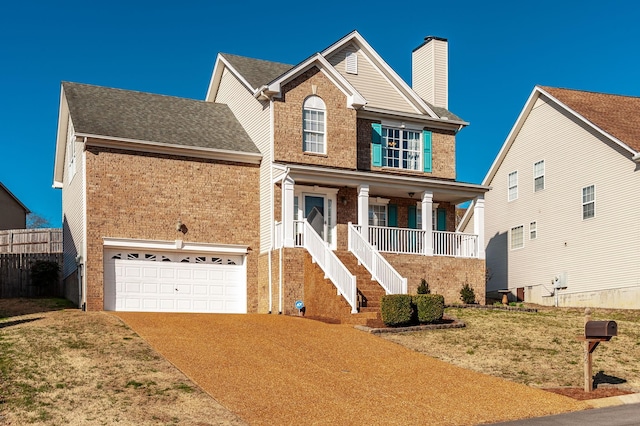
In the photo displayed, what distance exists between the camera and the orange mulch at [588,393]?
48.2 feet

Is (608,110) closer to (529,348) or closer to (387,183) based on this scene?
(387,183)

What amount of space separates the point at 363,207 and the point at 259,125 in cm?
453

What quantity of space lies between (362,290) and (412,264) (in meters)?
4.04

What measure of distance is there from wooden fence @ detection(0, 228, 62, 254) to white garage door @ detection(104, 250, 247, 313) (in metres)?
9.32

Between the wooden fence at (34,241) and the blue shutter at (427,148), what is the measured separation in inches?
586

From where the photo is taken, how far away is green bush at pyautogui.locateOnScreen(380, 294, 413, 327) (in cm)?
2052

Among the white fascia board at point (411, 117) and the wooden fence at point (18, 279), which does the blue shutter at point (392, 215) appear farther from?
the wooden fence at point (18, 279)

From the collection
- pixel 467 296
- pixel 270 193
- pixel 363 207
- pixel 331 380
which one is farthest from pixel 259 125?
pixel 331 380

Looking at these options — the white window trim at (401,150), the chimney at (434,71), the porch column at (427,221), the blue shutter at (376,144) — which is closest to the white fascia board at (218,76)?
the blue shutter at (376,144)

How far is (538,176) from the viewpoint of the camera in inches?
→ 1304

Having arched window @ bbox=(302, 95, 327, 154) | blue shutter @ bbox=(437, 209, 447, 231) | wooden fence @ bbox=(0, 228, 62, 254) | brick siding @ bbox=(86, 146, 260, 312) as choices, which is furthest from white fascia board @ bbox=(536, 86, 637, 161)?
wooden fence @ bbox=(0, 228, 62, 254)

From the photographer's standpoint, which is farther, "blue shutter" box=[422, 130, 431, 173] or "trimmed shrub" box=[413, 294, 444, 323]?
"blue shutter" box=[422, 130, 431, 173]

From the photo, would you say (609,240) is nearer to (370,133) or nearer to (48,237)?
(370,133)

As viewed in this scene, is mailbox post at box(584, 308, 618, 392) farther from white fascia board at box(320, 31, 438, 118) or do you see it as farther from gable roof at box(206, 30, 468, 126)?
white fascia board at box(320, 31, 438, 118)
